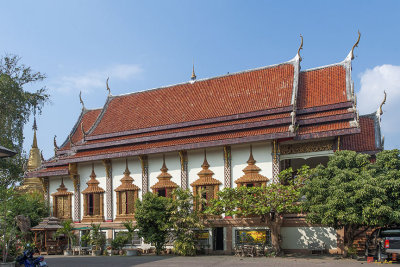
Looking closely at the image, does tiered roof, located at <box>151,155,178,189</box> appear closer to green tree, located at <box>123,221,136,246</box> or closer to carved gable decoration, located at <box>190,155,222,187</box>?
carved gable decoration, located at <box>190,155,222,187</box>

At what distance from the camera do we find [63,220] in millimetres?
26391

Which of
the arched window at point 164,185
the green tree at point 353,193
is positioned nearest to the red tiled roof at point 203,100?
the arched window at point 164,185

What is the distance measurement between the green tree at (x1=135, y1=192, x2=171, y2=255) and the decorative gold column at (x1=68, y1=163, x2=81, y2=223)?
5.79 m

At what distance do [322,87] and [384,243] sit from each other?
29.7 feet

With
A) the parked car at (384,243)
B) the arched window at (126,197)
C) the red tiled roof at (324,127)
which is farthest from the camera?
the arched window at (126,197)

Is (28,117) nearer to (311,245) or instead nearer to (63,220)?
(63,220)

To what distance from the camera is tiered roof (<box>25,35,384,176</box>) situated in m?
21.6

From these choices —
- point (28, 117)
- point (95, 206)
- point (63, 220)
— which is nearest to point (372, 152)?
point (95, 206)

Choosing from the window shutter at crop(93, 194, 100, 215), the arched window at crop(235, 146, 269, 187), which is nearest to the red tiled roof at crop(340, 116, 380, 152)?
the arched window at crop(235, 146, 269, 187)

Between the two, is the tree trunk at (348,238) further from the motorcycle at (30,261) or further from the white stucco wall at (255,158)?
the motorcycle at (30,261)

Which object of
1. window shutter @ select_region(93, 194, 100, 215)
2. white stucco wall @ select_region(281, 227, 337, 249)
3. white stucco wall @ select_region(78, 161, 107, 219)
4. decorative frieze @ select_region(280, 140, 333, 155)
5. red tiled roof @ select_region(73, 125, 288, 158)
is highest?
red tiled roof @ select_region(73, 125, 288, 158)

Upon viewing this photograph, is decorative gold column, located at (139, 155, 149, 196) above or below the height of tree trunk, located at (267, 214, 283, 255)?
above

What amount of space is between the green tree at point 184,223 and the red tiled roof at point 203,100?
5020 mm

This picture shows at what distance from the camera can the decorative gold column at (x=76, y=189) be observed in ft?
85.8
